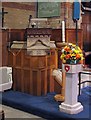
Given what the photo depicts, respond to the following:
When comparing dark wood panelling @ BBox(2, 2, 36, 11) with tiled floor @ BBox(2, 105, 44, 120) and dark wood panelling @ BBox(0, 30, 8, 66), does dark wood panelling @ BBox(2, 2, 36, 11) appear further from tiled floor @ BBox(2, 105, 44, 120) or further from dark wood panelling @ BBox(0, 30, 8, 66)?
tiled floor @ BBox(2, 105, 44, 120)

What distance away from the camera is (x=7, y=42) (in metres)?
5.19

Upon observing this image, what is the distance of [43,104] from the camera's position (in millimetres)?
4250

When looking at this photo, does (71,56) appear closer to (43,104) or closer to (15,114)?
(43,104)

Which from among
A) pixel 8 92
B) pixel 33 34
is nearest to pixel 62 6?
pixel 33 34

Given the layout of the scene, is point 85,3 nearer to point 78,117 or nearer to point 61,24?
point 61,24

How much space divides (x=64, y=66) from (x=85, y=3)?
21.9 ft

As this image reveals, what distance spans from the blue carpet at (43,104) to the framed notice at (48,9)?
2.10 meters

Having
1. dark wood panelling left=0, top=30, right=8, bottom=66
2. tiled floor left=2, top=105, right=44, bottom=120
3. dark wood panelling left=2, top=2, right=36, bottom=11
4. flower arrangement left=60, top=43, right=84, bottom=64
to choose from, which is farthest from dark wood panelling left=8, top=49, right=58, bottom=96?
dark wood panelling left=2, top=2, right=36, bottom=11

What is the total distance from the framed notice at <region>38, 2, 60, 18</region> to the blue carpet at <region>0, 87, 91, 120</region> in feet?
6.90

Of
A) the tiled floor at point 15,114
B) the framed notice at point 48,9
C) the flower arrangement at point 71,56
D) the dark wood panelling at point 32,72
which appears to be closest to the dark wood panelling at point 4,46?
the dark wood panelling at point 32,72

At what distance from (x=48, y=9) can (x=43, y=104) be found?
9.10 feet

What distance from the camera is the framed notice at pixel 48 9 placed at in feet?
19.5

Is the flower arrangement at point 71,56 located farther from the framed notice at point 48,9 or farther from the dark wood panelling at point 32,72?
the framed notice at point 48,9

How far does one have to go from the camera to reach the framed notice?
19.5ft
